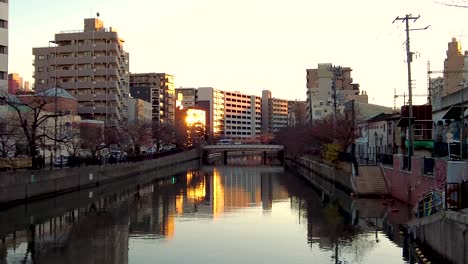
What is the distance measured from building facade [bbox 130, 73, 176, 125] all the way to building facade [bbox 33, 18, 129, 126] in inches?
1316

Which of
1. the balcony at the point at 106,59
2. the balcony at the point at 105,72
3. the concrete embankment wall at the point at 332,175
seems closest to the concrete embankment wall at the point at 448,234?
the concrete embankment wall at the point at 332,175

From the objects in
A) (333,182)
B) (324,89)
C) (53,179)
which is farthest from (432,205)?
(324,89)

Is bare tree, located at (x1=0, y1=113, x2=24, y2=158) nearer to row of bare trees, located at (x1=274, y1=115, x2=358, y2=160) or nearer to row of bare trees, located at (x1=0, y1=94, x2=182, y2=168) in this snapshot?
row of bare trees, located at (x1=0, y1=94, x2=182, y2=168)

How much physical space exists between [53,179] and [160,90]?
10831cm

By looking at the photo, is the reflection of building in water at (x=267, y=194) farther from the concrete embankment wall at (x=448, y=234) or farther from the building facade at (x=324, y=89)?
the building facade at (x=324, y=89)

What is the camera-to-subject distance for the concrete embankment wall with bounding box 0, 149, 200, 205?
39.4 meters

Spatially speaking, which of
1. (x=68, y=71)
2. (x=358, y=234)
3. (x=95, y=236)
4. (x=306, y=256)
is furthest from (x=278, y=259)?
(x=68, y=71)

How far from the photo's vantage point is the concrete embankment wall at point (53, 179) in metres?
39.4

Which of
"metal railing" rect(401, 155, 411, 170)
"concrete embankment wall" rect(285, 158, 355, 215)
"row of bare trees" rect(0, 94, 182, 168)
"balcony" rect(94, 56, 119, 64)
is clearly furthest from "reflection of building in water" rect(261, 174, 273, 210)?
"balcony" rect(94, 56, 119, 64)

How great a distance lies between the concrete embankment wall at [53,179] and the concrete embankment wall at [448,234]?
2870 cm

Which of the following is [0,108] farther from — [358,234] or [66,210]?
[358,234]

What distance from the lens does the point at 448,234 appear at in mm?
19250

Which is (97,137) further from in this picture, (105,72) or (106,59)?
(106,59)

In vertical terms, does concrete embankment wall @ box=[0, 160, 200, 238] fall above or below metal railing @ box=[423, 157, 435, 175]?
below
